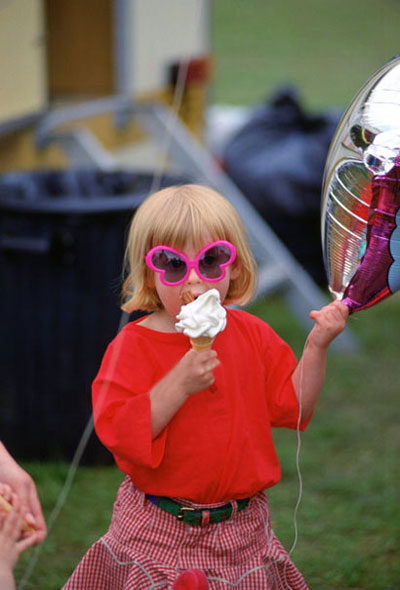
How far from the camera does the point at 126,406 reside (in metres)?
1.45

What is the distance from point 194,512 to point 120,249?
5.05 feet

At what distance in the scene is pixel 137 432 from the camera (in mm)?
1444

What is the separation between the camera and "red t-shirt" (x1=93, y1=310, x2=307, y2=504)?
4.88ft

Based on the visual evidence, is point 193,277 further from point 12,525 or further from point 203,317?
point 12,525

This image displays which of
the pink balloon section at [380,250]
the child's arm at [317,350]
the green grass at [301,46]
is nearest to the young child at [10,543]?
the child's arm at [317,350]

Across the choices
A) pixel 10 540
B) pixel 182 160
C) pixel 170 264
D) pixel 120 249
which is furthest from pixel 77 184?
pixel 10 540

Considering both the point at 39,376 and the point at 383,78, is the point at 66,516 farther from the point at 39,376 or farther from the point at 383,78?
the point at 383,78

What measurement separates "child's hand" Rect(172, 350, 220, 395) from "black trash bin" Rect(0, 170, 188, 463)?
152 cm

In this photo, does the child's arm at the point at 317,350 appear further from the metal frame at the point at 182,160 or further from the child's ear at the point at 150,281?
the metal frame at the point at 182,160

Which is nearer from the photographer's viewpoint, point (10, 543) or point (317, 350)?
point (10, 543)

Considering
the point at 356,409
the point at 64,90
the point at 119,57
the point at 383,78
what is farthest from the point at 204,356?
the point at 64,90

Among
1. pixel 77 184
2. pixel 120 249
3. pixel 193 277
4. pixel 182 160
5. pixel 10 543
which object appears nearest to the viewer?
pixel 10 543

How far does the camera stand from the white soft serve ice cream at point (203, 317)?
1.33 m

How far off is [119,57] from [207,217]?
3081 millimetres
